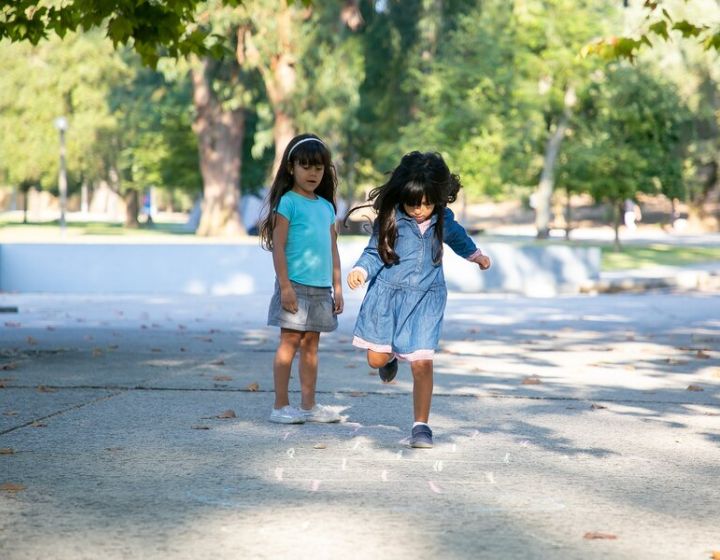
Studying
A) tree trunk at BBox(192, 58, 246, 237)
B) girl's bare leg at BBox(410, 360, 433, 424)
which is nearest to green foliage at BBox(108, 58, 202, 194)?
tree trunk at BBox(192, 58, 246, 237)

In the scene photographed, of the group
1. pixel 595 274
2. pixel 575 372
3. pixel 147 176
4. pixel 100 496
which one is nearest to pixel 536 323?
pixel 575 372

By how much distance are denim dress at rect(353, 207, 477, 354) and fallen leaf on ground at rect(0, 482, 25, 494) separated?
1945 millimetres

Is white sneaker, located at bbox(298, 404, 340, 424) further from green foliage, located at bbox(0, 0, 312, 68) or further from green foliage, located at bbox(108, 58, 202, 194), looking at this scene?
green foliage, located at bbox(108, 58, 202, 194)

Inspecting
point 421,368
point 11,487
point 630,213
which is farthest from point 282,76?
point 11,487

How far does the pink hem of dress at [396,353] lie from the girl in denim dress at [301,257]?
595mm

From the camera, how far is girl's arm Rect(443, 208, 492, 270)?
271 inches

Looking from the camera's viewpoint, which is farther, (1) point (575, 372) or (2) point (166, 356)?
(2) point (166, 356)

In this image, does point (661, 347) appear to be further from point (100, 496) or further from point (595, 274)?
point (595, 274)

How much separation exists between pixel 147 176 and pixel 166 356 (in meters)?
52.6

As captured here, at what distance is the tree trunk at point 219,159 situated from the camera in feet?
156

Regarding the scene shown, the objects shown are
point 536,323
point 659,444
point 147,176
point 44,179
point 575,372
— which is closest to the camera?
point 659,444

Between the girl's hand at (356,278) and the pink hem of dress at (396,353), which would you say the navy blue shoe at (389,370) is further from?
the girl's hand at (356,278)

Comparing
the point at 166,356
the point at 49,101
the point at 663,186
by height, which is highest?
the point at 49,101

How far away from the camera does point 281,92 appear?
38.4m
